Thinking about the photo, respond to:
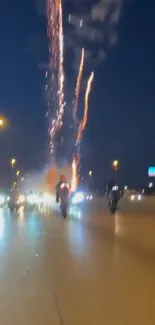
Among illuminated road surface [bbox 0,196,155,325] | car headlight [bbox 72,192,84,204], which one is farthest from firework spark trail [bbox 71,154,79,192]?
illuminated road surface [bbox 0,196,155,325]

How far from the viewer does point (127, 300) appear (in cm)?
988

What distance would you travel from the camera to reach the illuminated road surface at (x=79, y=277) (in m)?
8.90

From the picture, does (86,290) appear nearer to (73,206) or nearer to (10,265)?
(10,265)

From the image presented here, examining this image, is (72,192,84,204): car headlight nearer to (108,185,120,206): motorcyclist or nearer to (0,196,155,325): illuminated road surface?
(108,185,120,206): motorcyclist

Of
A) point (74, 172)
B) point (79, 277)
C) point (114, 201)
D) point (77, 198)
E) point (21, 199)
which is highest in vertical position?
point (74, 172)

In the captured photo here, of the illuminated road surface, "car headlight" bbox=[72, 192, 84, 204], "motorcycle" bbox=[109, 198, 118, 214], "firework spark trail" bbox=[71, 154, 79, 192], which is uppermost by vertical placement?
"firework spark trail" bbox=[71, 154, 79, 192]

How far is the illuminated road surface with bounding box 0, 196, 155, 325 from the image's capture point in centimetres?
890

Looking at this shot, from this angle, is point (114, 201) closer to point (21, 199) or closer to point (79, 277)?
point (79, 277)

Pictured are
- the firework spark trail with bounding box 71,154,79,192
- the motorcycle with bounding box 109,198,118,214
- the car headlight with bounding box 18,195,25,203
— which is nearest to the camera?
the motorcycle with bounding box 109,198,118,214

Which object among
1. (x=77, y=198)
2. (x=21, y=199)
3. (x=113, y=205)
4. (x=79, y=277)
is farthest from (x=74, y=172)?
(x=79, y=277)

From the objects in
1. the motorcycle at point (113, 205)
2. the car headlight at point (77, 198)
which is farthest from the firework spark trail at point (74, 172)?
the motorcycle at point (113, 205)

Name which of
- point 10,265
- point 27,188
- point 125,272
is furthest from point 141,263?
point 27,188

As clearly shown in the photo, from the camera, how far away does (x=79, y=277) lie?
12172 millimetres

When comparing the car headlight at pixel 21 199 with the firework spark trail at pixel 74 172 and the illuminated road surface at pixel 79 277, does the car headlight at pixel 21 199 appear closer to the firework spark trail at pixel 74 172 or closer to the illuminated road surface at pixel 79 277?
the firework spark trail at pixel 74 172
